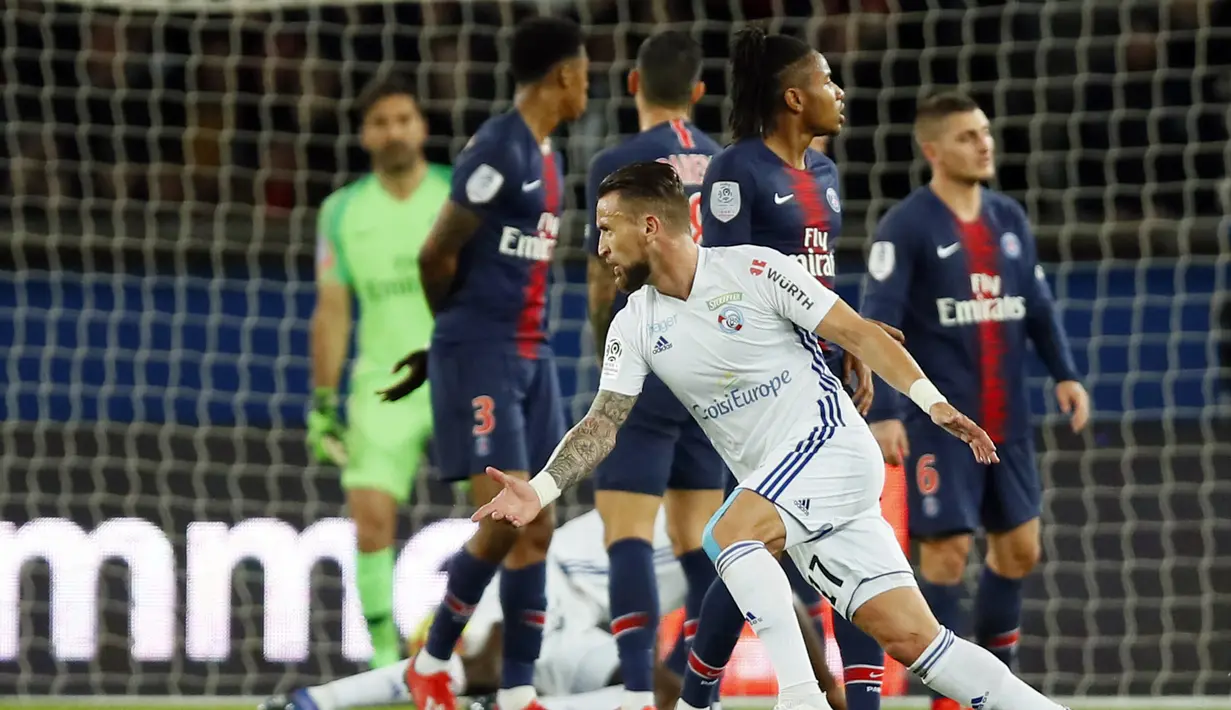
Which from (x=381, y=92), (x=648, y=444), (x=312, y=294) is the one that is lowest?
(x=648, y=444)

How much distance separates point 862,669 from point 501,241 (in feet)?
5.57

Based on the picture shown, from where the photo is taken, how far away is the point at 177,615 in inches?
316

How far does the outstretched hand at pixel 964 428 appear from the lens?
4.07 meters

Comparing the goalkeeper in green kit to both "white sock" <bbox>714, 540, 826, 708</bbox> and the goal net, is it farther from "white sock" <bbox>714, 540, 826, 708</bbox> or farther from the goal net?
"white sock" <bbox>714, 540, 826, 708</bbox>

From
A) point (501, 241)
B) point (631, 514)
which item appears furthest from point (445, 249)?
point (631, 514)

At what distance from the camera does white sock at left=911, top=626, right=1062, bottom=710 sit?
14.1 ft

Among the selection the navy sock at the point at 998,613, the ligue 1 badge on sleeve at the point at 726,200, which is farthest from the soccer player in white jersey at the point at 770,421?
the navy sock at the point at 998,613

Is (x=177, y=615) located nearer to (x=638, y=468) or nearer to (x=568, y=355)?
(x=568, y=355)

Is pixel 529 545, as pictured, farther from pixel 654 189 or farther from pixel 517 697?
pixel 654 189

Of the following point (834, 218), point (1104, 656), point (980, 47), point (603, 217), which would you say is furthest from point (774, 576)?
point (980, 47)

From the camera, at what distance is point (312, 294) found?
849cm

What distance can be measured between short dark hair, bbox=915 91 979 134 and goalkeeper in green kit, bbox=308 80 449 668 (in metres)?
2.03

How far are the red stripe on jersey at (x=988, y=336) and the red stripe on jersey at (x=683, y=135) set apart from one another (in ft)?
2.91

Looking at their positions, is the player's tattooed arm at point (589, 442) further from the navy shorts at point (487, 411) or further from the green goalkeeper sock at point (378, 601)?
the green goalkeeper sock at point (378, 601)
